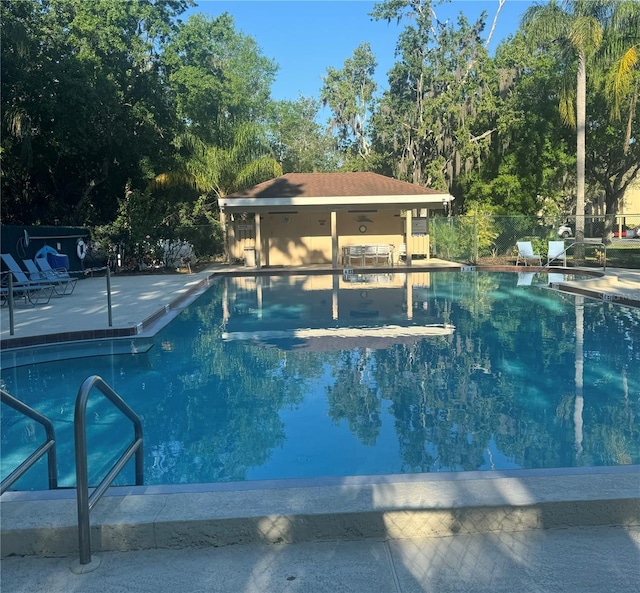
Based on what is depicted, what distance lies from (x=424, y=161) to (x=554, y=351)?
82.9 feet

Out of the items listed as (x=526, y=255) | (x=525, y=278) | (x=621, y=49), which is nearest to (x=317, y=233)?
(x=526, y=255)

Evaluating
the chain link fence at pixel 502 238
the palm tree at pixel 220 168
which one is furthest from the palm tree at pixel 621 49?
the palm tree at pixel 220 168

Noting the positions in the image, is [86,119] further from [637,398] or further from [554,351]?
[637,398]

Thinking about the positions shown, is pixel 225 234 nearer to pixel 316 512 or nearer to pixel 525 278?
pixel 525 278

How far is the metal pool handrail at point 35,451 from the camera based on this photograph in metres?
2.97

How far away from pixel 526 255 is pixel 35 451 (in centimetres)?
1899

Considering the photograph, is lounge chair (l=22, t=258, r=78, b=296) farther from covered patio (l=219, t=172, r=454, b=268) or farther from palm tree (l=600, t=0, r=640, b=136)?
palm tree (l=600, t=0, r=640, b=136)

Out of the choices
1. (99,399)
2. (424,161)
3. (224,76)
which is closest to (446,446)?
(99,399)

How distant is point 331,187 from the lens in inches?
919

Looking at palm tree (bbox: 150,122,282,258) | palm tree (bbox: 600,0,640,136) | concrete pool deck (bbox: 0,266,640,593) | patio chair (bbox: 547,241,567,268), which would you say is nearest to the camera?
concrete pool deck (bbox: 0,266,640,593)

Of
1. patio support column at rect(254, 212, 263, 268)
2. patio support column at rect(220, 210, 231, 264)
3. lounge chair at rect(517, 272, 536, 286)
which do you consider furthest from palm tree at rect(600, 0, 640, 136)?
patio support column at rect(220, 210, 231, 264)

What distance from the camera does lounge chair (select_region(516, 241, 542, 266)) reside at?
20156 mm

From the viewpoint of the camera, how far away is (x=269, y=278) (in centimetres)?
1986

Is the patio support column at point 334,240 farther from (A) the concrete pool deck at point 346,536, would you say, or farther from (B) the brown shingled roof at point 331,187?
(A) the concrete pool deck at point 346,536
